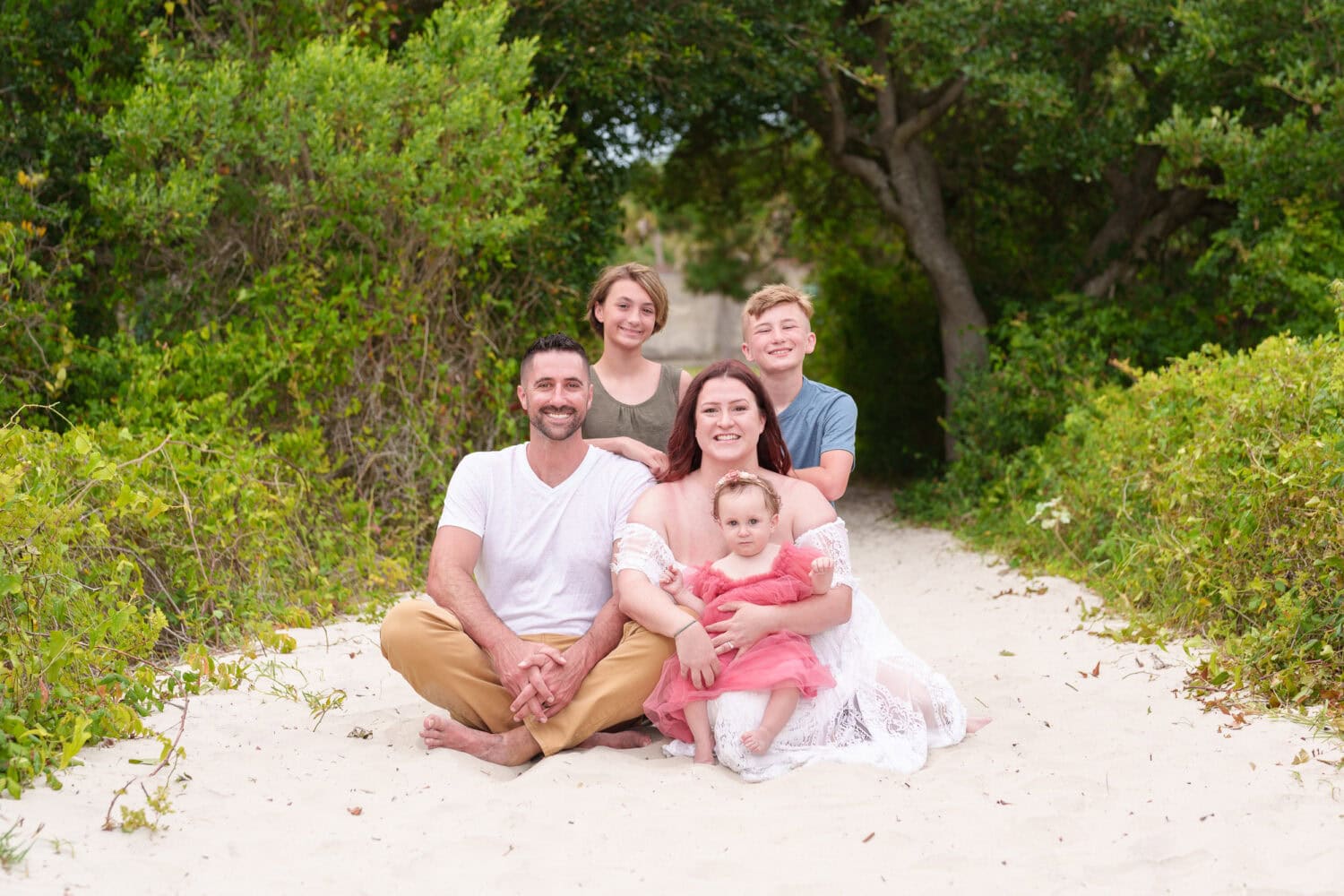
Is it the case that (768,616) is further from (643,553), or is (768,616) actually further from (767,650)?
(643,553)

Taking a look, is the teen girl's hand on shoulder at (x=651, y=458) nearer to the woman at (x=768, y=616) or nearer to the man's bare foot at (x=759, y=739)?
the woman at (x=768, y=616)

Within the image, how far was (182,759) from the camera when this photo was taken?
12.5ft

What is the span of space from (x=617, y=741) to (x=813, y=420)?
1.38 metres

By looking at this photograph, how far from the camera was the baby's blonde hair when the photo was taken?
3.88 m

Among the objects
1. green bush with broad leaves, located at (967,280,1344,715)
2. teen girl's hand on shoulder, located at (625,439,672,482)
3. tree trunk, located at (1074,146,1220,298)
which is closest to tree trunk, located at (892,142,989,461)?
tree trunk, located at (1074,146,1220,298)

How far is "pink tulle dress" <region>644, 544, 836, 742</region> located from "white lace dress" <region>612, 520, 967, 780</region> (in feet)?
0.24

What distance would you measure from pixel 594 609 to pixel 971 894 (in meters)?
1.66

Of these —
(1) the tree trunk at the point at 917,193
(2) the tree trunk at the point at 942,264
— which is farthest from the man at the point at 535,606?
(2) the tree trunk at the point at 942,264

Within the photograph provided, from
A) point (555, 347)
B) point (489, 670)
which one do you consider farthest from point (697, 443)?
point (489, 670)

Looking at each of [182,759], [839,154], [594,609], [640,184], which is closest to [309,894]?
[182,759]

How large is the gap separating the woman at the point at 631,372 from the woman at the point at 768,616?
63 centimetres

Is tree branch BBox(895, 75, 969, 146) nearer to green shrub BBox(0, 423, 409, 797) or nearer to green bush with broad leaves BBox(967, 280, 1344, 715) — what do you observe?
green bush with broad leaves BBox(967, 280, 1344, 715)

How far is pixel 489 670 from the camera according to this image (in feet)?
13.4

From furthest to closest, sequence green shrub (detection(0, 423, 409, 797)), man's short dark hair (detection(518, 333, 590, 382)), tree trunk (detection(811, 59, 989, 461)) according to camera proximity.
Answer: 1. tree trunk (detection(811, 59, 989, 461))
2. man's short dark hair (detection(518, 333, 590, 382))
3. green shrub (detection(0, 423, 409, 797))
